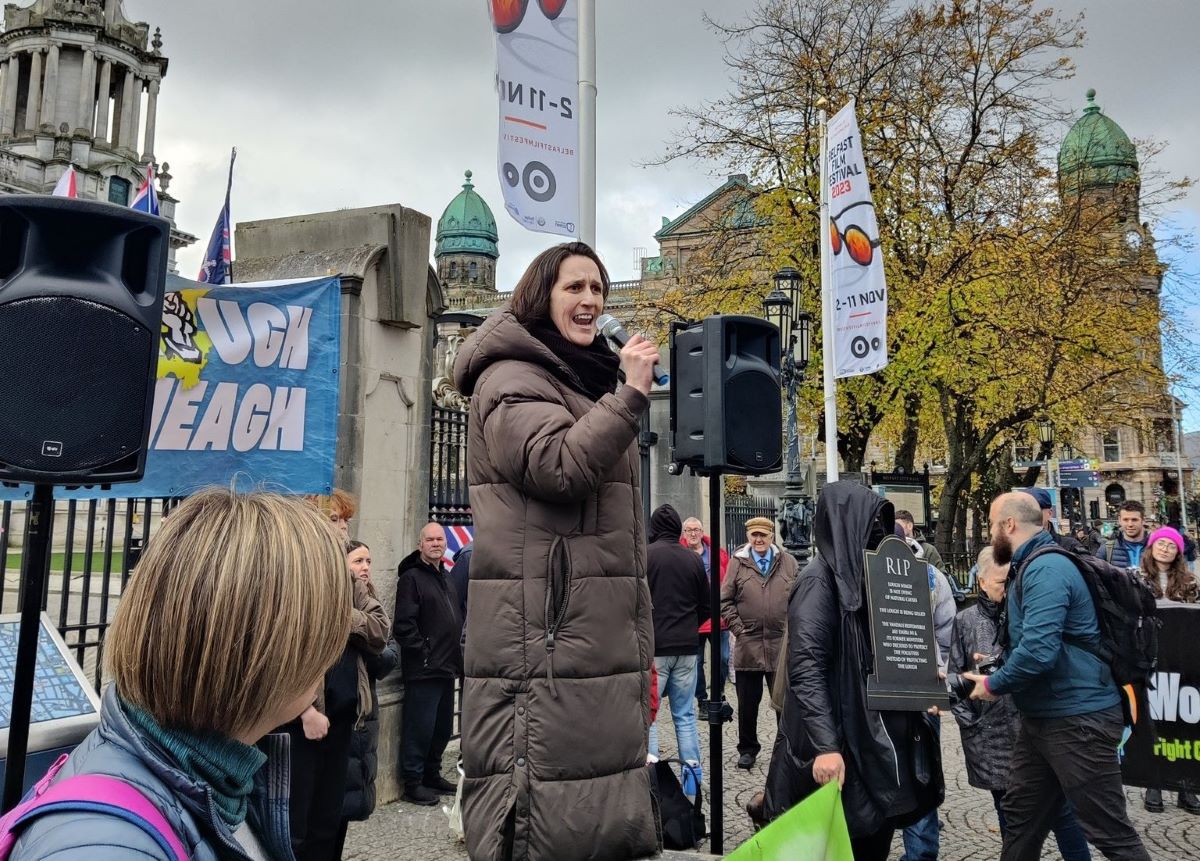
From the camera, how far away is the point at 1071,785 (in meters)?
3.98

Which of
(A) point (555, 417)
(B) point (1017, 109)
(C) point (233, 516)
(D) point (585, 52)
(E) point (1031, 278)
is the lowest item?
(C) point (233, 516)

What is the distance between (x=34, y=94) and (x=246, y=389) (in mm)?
75654

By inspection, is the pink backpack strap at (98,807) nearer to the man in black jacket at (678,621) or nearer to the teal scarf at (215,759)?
the teal scarf at (215,759)

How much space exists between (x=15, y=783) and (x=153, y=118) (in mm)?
78567

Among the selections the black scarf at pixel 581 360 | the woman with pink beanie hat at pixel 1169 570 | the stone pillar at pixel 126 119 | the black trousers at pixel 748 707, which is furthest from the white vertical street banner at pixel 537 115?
the stone pillar at pixel 126 119

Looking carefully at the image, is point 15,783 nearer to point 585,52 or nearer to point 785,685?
point 785,685

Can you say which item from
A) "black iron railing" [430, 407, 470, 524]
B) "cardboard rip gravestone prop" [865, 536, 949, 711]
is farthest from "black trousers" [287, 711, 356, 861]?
"black iron railing" [430, 407, 470, 524]

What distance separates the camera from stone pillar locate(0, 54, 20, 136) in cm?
6644

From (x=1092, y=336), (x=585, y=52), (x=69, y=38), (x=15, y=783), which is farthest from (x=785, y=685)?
(x=69, y=38)

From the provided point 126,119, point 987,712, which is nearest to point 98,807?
point 987,712

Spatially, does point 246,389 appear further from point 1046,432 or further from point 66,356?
point 1046,432

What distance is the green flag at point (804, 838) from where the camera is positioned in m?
1.39

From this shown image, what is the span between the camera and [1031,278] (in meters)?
18.5

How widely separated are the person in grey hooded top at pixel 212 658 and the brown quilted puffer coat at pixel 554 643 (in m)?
1.24
